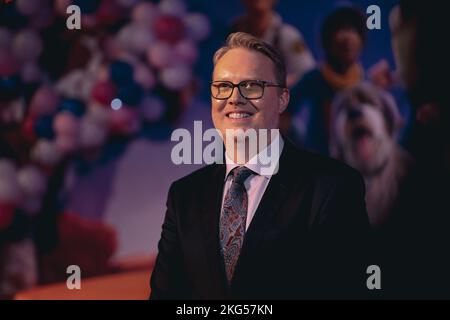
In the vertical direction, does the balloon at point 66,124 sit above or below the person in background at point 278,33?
below

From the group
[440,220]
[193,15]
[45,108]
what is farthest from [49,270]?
[440,220]

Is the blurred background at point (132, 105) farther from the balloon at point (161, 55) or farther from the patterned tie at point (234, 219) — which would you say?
the patterned tie at point (234, 219)

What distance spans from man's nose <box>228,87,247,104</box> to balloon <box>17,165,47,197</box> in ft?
4.15

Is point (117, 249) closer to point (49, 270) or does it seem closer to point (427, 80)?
point (49, 270)

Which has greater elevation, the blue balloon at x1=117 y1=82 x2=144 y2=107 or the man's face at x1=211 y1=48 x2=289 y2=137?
the blue balloon at x1=117 y1=82 x2=144 y2=107

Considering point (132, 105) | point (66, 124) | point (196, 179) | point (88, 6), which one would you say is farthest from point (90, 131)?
point (196, 179)

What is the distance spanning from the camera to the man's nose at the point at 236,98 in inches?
49.2

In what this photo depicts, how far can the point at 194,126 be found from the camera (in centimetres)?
A: 230

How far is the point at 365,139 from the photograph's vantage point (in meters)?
2.30

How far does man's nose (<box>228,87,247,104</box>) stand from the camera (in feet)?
4.10

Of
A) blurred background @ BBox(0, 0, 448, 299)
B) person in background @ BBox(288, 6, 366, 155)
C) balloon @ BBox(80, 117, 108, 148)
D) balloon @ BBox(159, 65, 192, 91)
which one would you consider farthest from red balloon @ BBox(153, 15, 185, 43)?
person in background @ BBox(288, 6, 366, 155)

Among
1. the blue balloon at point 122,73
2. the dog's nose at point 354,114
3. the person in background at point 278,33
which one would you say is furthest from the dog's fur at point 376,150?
the blue balloon at point 122,73

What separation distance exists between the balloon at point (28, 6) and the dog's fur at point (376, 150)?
1.39 meters

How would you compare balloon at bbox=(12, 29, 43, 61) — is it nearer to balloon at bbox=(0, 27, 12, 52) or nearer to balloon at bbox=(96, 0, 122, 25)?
balloon at bbox=(0, 27, 12, 52)
